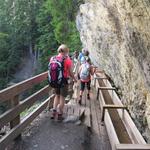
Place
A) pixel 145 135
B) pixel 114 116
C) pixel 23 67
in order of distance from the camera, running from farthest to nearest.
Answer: pixel 23 67 → pixel 114 116 → pixel 145 135

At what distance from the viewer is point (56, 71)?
6766 mm

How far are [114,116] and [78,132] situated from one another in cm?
149

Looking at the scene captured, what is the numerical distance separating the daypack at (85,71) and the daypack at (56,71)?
9.93 ft

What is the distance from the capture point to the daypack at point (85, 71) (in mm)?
9938

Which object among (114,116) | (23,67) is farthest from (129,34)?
(23,67)

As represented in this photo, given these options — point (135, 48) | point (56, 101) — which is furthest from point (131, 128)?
point (56, 101)

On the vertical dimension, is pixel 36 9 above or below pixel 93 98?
above

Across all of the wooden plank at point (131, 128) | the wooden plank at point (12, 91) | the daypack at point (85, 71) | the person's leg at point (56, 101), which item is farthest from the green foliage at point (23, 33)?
the wooden plank at point (12, 91)

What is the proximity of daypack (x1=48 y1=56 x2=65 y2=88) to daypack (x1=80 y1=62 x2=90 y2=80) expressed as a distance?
303 cm

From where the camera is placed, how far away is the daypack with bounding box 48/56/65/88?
673 centimetres

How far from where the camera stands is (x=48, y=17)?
164 feet

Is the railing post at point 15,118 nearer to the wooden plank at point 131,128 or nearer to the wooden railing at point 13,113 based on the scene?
the wooden railing at point 13,113

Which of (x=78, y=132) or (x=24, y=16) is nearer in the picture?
(x=78, y=132)

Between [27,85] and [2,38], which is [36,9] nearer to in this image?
[2,38]
